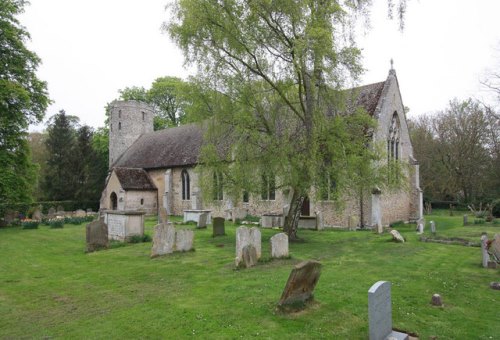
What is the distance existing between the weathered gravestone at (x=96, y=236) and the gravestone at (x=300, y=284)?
9.70 m

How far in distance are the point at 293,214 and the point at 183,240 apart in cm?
483

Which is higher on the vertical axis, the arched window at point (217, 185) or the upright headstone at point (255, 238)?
the arched window at point (217, 185)

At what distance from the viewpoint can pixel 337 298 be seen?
7535 millimetres

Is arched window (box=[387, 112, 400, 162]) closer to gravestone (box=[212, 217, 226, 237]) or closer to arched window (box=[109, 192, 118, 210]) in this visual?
gravestone (box=[212, 217, 226, 237])

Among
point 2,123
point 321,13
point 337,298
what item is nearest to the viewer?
point 337,298

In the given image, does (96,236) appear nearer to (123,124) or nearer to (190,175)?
(190,175)

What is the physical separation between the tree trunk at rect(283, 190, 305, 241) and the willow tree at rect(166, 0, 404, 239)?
0.14 ft

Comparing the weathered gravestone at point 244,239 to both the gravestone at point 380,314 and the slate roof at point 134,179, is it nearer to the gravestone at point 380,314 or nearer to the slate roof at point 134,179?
the gravestone at point 380,314

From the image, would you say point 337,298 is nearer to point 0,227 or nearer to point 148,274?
point 148,274

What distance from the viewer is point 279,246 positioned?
11.4 metres

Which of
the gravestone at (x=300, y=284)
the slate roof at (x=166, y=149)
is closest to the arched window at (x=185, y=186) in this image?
the slate roof at (x=166, y=149)

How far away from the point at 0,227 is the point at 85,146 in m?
17.8

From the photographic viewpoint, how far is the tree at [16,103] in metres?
23.0

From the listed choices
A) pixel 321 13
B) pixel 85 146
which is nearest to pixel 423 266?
pixel 321 13
